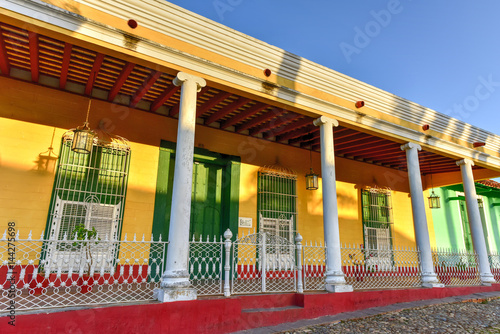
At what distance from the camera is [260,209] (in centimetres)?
778

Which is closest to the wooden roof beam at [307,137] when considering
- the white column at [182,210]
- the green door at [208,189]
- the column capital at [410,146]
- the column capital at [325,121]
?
the column capital at [325,121]

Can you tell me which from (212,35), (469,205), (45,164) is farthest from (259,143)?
(469,205)

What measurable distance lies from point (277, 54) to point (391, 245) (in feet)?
23.1

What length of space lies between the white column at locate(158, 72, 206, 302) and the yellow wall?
2.12 m

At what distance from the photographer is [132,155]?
650 centimetres

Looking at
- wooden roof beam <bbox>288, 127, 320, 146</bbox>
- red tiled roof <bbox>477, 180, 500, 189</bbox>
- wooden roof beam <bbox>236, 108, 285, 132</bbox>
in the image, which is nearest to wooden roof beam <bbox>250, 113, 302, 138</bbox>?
wooden roof beam <bbox>236, 108, 285, 132</bbox>

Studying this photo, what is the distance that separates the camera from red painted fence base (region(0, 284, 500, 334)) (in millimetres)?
3480

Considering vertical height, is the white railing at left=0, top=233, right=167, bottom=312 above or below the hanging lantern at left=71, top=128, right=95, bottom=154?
below

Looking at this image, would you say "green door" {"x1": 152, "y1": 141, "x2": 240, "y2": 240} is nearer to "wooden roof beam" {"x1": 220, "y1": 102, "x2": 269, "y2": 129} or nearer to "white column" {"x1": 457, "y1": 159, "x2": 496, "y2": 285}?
"wooden roof beam" {"x1": 220, "y1": 102, "x2": 269, "y2": 129}

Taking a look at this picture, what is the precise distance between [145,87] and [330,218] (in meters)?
4.03

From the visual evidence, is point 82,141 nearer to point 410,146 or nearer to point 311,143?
point 311,143

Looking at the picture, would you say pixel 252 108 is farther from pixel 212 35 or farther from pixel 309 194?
pixel 309 194

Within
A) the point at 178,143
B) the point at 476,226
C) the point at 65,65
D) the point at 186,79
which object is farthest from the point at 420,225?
the point at 65,65

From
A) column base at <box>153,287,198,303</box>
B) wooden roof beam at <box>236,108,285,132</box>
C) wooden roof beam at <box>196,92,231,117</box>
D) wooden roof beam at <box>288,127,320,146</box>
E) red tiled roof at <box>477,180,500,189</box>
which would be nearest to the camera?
column base at <box>153,287,198,303</box>
